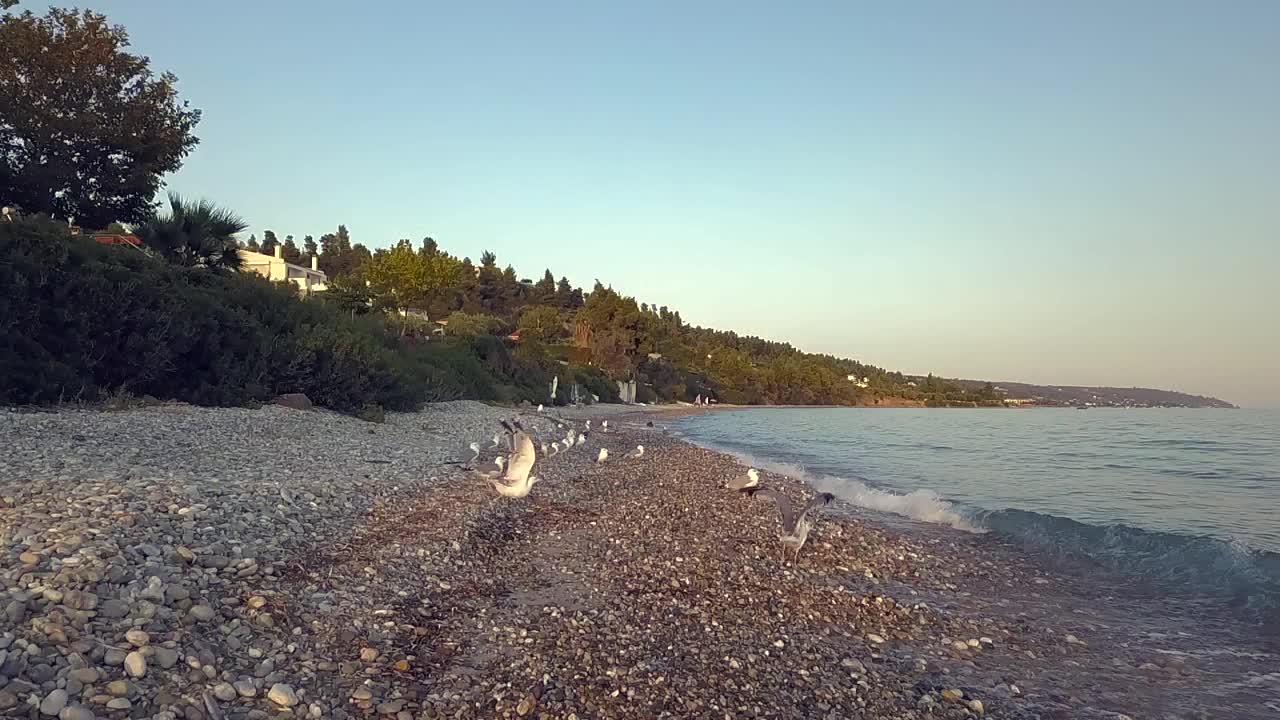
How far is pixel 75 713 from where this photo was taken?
373cm

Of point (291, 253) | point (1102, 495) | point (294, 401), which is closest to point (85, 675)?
point (294, 401)

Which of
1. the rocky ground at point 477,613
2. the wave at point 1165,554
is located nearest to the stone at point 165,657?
the rocky ground at point 477,613

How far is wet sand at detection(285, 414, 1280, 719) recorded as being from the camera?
17.4 feet

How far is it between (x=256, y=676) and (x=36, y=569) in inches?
72.5

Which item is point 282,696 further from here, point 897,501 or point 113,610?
point 897,501

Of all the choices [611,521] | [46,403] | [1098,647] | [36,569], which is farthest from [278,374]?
[1098,647]

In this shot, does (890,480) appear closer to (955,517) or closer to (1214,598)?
(955,517)

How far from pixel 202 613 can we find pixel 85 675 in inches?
43.1

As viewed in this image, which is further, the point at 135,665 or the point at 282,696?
the point at 282,696

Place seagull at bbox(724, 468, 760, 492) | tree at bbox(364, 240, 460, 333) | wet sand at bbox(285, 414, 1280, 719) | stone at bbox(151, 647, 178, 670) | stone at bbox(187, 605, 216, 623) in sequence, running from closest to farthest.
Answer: stone at bbox(151, 647, 178, 670) < stone at bbox(187, 605, 216, 623) < wet sand at bbox(285, 414, 1280, 719) < seagull at bbox(724, 468, 760, 492) < tree at bbox(364, 240, 460, 333)

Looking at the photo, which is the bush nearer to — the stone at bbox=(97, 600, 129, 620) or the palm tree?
the palm tree

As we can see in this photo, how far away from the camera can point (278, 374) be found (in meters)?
20.0

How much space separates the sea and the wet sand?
146cm

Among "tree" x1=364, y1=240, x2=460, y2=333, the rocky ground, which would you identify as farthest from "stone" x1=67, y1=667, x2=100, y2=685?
"tree" x1=364, y1=240, x2=460, y2=333
